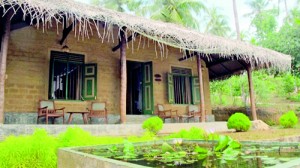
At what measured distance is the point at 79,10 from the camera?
5.75m

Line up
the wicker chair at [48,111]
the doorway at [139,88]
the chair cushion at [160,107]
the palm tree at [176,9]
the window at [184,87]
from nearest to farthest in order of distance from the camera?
1. the wicker chair at [48,111]
2. the doorway at [139,88]
3. the chair cushion at [160,107]
4. the window at [184,87]
5. the palm tree at [176,9]

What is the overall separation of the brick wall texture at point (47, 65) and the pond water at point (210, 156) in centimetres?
524

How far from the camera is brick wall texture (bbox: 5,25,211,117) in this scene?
23.0ft

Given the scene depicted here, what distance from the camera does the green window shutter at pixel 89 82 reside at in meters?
7.81

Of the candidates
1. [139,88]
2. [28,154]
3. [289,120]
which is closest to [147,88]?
[139,88]

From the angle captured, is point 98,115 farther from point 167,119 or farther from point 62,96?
point 167,119

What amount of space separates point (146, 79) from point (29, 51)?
366 centimetres

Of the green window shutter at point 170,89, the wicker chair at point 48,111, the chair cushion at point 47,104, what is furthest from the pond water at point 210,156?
the green window shutter at point 170,89

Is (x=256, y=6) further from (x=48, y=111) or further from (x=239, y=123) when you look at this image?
(x=48, y=111)

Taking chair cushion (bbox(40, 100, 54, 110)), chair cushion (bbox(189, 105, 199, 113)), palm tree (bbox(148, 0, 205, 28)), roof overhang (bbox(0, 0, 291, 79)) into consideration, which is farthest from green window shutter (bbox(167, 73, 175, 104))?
palm tree (bbox(148, 0, 205, 28))

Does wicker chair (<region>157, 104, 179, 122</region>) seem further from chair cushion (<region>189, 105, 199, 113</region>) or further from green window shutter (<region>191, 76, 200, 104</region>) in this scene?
green window shutter (<region>191, 76, 200, 104</region>)

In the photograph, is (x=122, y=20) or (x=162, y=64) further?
(x=162, y=64)

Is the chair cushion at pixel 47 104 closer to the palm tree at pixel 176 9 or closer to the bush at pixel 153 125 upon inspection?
the bush at pixel 153 125

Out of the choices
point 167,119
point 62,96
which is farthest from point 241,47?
point 62,96
